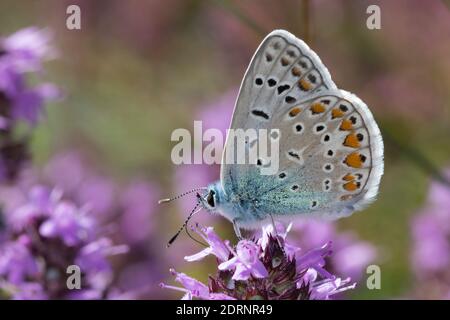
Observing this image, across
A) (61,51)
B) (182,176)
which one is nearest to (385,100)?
(182,176)

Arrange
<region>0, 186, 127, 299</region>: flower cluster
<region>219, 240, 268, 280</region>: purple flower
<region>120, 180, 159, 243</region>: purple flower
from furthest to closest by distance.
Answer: <region>120, 180, 159, 243</region>: purple flower → <region>0, 186, 127, 299</region>: flower cluster → <region>219, 240, 268, 280</region>: purple flower

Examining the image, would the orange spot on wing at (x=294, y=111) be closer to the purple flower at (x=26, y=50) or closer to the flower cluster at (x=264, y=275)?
the flower cluster at (x=264, y=275)

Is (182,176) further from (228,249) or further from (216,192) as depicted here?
(228,249)

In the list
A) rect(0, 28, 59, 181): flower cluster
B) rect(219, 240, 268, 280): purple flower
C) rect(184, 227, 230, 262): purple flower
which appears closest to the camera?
rect(219, 240, 268, 280): purple flower

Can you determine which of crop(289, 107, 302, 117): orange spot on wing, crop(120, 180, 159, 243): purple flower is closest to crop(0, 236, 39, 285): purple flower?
crop(289, 107, 302, 117): orange spot on wing

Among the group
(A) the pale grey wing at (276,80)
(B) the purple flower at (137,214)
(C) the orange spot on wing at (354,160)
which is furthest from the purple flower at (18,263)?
(B) the purple flower at (137,214)

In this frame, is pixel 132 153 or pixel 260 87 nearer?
pixel 260 87

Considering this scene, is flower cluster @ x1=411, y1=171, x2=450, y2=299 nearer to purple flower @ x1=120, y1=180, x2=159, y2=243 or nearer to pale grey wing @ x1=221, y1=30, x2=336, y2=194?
A: purple flower @ x1=120, y1=180, x2=159, y2=243
